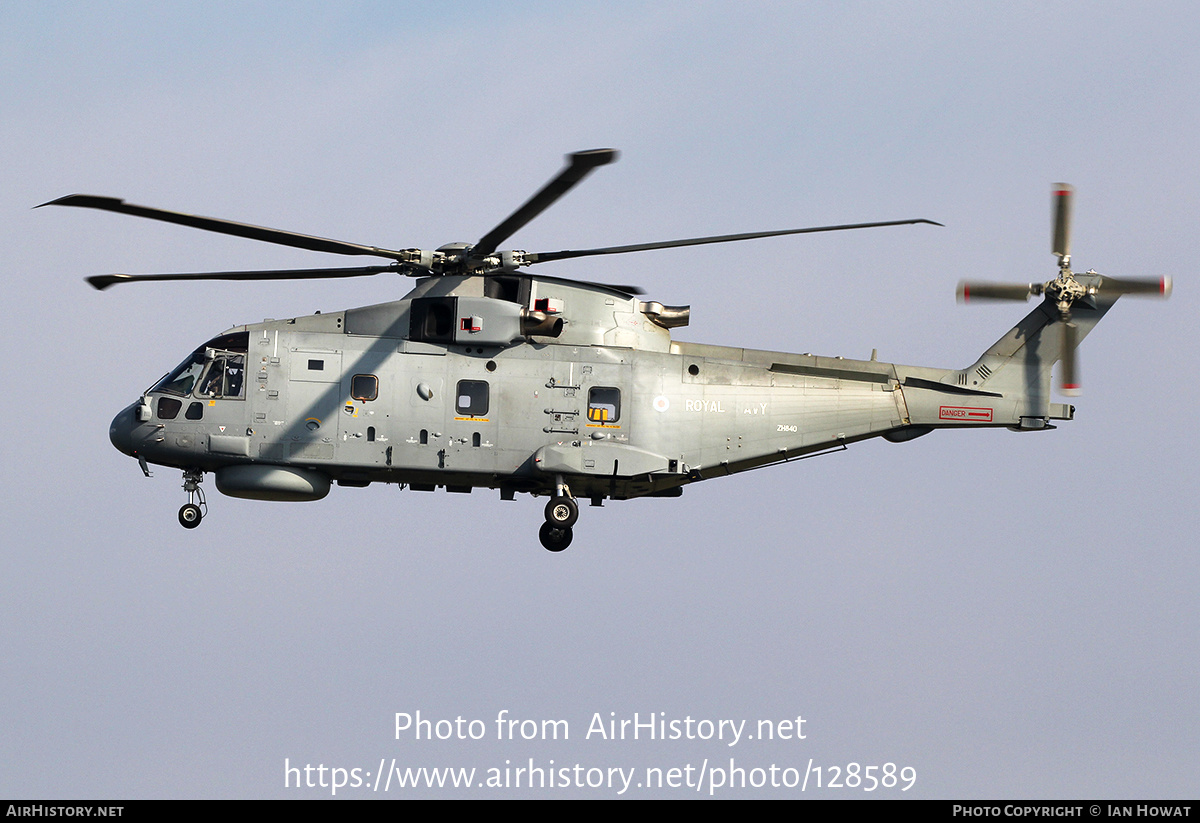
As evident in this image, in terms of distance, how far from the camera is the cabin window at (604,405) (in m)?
27.7

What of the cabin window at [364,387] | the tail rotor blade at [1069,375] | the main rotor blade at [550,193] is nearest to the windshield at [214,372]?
the cabin window at [364,387]

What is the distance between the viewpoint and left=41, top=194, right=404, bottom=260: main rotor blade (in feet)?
73.7

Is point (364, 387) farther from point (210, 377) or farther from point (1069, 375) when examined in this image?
point (1069, 375)

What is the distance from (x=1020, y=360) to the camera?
95.8 ft

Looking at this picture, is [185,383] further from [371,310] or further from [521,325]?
→ [521,325]

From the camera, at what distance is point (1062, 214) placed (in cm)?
2814

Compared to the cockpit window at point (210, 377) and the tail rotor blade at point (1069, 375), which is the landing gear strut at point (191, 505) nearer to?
the cockpit window at point (210, 377)

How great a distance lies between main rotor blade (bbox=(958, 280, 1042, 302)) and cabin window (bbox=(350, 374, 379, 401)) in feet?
36.2

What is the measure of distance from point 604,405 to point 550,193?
619cm

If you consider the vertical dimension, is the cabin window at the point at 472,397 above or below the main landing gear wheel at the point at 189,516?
above

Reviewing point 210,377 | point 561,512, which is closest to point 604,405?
point 561,512

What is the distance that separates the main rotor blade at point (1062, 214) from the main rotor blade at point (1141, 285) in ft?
3.86

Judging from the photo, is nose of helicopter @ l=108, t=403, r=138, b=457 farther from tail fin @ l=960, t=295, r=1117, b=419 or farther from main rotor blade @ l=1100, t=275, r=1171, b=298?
main rotor blade @ l=1100, t=275, r=1171, b=298
